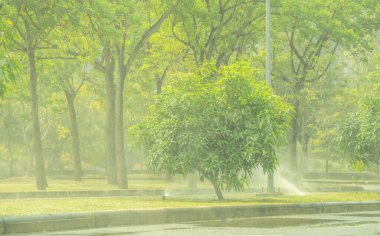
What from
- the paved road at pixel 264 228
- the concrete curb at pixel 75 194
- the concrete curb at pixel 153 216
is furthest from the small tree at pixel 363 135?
the paved road at pixel 264 228

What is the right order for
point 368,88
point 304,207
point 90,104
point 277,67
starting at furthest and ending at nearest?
point 90,104 < point 368,88 < point 277,67 < point 304,207

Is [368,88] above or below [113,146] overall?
above

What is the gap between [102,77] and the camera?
5206 centimetres

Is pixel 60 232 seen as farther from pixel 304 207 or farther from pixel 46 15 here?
pixel 46 15

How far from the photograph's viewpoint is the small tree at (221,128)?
68.3 feet

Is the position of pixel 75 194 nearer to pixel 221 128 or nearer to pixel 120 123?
pixel 120 123

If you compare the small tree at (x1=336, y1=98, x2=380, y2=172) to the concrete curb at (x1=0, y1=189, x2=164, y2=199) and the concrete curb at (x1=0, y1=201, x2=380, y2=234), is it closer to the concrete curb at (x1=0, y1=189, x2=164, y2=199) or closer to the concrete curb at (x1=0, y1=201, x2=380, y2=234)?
the concrete curb at (x1=0, y1=201, x2=380, y2=234)

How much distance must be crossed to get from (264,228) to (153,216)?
8.93 ft

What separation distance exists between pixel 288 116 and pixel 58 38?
53.5ft

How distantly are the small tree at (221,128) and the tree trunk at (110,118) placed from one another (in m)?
16.3

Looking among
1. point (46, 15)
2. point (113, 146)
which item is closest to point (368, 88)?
point (113, 146)

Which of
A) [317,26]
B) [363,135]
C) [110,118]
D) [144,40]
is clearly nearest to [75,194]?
[144,40]

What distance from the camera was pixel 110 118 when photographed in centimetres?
4091

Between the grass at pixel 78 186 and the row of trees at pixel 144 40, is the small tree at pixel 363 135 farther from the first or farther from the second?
the grass at pixel 78 186
